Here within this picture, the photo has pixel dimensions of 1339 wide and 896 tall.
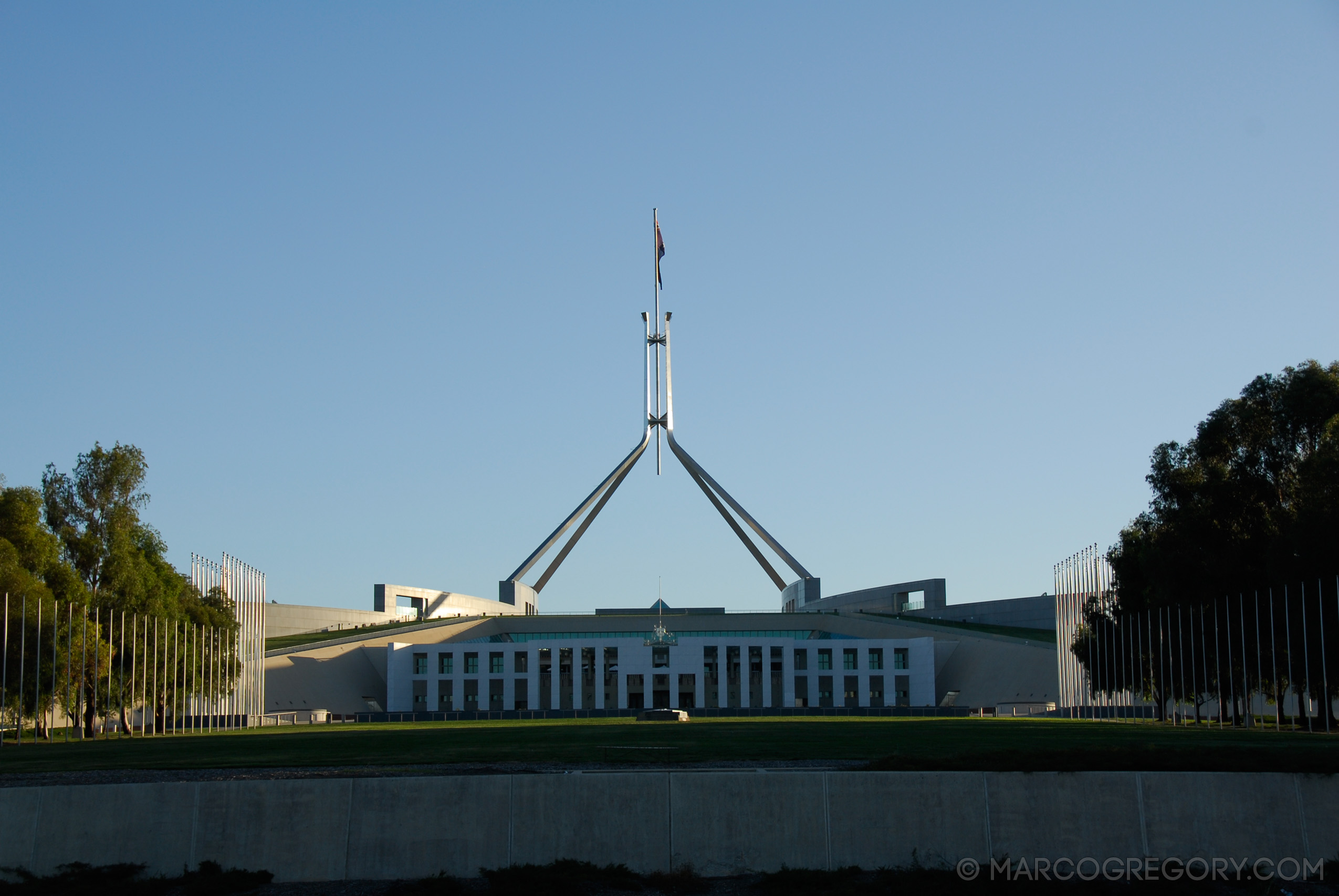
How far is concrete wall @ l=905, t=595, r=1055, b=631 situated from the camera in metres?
66.9

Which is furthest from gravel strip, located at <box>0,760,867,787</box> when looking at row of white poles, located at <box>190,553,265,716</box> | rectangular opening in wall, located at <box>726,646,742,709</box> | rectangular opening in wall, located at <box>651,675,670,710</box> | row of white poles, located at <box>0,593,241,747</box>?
rectangular opening in wall, located at <box>726,646,742,709</box>

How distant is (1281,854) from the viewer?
9.77 m

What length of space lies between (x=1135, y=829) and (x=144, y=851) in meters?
7.97

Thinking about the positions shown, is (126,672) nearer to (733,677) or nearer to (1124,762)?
(733,677)

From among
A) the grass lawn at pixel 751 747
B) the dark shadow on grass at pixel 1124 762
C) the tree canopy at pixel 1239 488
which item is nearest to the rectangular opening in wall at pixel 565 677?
the grass lawn at pixel 751 747

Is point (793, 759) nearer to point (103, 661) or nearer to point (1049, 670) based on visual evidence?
point (103, 661)

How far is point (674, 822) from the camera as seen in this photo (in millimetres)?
9875

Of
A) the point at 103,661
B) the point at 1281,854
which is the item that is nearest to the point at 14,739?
the point at 103,661

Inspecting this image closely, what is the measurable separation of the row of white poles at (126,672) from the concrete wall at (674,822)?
19252 millimetres

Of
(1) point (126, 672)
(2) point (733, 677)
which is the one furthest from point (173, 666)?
(2) point (733, 677)

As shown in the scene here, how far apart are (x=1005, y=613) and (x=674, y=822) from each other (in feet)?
208

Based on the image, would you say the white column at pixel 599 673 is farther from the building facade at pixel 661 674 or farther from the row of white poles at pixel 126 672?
the row of white poles at pixel 126 672

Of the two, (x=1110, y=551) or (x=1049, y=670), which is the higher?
(x=1110, y=551)

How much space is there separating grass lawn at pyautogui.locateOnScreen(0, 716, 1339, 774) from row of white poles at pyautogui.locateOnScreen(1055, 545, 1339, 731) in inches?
89.8
